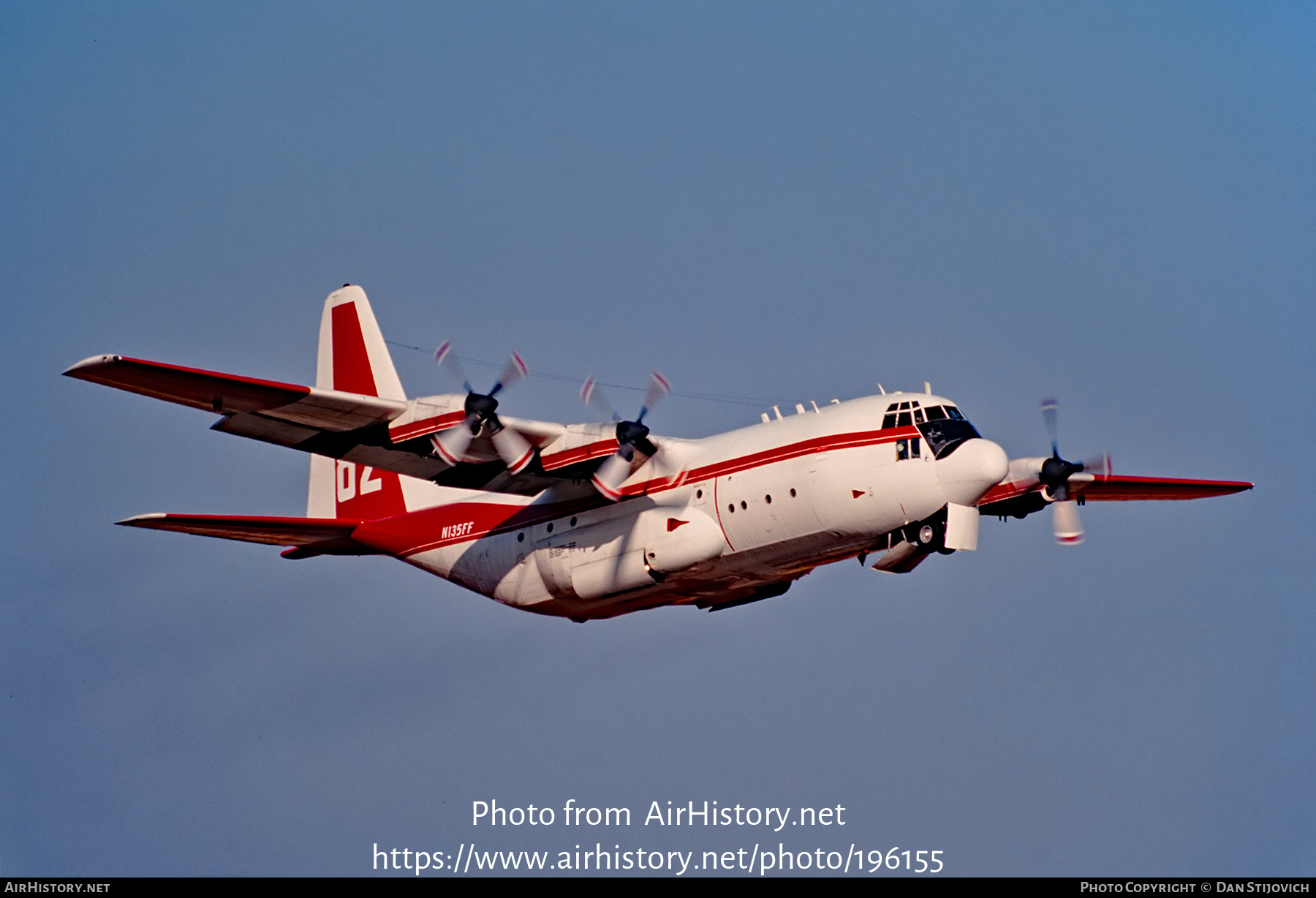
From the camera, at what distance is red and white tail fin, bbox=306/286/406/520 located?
103ft

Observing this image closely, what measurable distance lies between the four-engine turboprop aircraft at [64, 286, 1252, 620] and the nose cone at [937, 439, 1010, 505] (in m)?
0.02

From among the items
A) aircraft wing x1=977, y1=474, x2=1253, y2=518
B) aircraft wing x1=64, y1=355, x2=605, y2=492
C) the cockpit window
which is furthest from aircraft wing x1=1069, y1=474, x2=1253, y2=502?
aircraft wing x1=64, y1=355, x2=605, y2=492

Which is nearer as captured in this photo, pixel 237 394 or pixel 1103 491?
pixel 237 394

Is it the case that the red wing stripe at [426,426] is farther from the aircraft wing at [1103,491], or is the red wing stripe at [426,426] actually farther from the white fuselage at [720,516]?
the aircraft wing at [1103,491]

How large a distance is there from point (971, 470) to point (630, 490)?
212 inches

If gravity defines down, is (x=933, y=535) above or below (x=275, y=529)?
below

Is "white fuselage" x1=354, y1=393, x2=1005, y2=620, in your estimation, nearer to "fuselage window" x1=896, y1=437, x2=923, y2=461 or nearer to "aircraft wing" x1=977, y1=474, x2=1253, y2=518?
"fuselage window" x1=896, y1=437, x2=923, y2=461

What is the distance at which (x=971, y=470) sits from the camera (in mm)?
24969

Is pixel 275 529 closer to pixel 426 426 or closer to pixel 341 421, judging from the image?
pixel 341 421

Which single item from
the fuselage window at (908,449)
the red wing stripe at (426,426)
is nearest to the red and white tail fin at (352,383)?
the red wing stripe at (426,426)

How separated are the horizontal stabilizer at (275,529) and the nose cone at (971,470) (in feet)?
35.1

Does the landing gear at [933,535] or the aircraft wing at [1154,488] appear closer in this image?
the landing gear at [933,535]

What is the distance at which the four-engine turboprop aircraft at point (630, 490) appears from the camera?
25.2 meters

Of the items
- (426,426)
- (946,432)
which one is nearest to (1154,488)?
(946,432)
